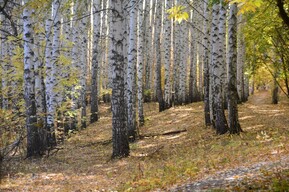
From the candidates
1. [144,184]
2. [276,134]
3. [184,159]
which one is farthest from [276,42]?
[144,184]

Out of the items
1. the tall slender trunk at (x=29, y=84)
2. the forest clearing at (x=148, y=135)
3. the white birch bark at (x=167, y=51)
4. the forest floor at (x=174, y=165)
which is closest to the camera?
the forest floor at (x=174, y=165)

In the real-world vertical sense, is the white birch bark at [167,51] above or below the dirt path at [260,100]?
above

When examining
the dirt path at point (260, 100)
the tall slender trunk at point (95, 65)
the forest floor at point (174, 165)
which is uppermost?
the tall slender trunk at point (95, 65)

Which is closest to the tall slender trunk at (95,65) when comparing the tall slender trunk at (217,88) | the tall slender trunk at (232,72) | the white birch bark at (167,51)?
the white birch bark at (167,51)

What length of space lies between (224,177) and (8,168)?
6.06 meters

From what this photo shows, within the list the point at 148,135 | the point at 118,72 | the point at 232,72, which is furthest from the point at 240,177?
the point at 148,135

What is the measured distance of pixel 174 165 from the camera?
27.3ft

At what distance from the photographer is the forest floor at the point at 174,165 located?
19.2 ft

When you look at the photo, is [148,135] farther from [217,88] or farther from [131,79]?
[217,88]

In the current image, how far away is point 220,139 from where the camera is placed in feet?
36.9

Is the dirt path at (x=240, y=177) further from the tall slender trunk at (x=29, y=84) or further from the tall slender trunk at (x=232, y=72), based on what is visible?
the tall slender trunk at (x=29, y=84)

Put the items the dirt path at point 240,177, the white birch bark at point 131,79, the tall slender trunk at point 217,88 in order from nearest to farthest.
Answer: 1. the dirt path at point 240,177
2. the tall slender trunk at point 217,88
3. the white birch bark at point 131,79

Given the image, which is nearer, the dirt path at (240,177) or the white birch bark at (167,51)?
the dirt path at (240,177)

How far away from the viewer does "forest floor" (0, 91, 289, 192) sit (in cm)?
586
